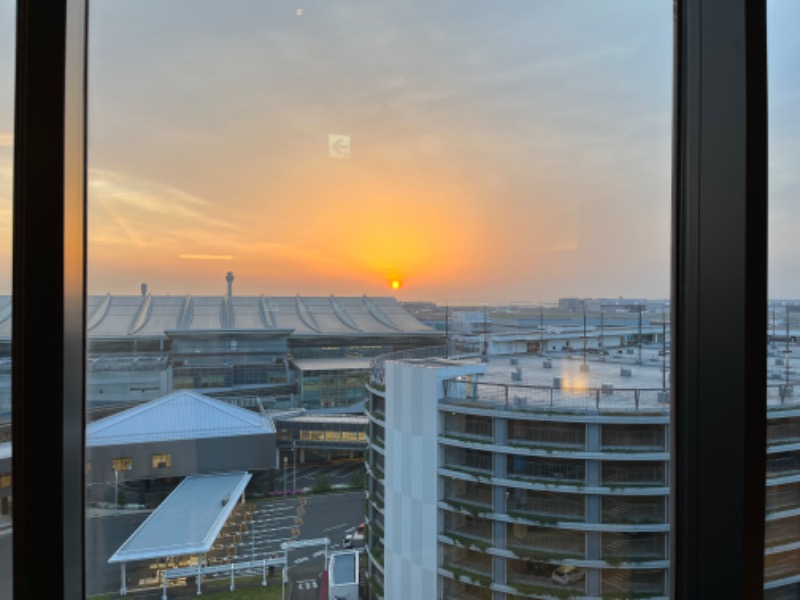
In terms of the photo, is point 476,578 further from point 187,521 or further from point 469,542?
point 187,521

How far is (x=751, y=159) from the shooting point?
1009 mm

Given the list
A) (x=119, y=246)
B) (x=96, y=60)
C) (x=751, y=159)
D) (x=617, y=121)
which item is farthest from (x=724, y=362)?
(x=96, y=60)

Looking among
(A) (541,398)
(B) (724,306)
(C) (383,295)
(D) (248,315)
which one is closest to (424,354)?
(C) (383,295)

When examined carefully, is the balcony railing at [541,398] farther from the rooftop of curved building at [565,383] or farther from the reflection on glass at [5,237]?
the reflection on glass at [5,237]

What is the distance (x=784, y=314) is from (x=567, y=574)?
804 millimetres

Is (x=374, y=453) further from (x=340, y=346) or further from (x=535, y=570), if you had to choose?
(x=535, y=570)

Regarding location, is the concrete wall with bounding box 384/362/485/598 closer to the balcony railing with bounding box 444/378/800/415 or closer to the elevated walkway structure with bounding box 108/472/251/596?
the balcony railing with bounding box 444/378/800/415

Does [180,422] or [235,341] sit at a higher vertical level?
[235,341]

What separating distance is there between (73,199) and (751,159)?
1.32 m

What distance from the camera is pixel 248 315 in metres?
1.09

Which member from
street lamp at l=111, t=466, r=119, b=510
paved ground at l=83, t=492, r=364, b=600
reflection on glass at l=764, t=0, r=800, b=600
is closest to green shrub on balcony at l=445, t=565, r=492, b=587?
paved ground at l=83, t=492, r=364, b=600

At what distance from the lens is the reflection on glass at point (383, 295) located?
104 cm

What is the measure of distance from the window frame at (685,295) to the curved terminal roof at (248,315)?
76 mm

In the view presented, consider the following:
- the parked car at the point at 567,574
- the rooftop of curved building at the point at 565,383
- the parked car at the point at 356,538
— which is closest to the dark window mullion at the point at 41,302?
the parked car at the point at 356,538
